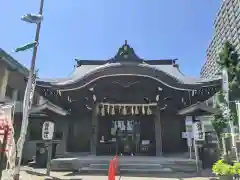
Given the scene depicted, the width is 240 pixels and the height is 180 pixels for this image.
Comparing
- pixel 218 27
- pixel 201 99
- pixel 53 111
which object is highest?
pixel 218 27

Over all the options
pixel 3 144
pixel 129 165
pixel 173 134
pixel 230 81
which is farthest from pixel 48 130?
pixel 230 81

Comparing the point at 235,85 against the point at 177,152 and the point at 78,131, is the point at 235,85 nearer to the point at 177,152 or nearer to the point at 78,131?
the point at 177,152

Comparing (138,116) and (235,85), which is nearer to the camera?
(138,116)

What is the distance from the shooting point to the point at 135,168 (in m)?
12.2

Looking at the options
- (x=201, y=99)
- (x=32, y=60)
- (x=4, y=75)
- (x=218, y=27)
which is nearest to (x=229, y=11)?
(x=218, y=27)

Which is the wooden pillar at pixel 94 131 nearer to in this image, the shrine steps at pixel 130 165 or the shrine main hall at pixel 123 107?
the shrine main hall at pixel 123 107

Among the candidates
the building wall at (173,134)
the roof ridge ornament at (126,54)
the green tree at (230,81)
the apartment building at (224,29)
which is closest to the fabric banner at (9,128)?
the building wall at (173,134)

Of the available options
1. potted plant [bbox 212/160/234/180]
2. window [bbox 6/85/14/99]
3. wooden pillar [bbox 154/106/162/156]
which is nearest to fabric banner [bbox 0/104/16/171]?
potted plant [bbox 212/160/234/180]

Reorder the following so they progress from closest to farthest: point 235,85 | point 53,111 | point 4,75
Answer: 1. point 53,111
2. point 4,75
3. point 235,85

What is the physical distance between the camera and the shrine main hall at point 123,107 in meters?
15.3

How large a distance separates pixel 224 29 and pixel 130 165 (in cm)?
6960

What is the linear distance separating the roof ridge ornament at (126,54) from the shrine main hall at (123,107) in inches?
99.7

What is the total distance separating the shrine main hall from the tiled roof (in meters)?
7.41

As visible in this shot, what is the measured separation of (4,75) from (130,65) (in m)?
12.8
